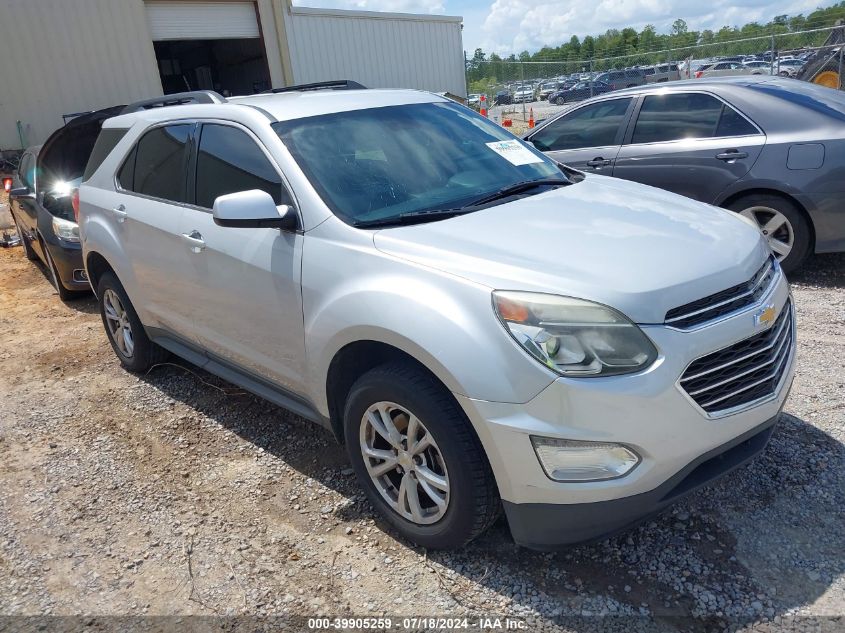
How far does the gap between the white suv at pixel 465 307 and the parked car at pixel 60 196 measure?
3164 mm

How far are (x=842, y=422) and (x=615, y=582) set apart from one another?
68.7 inches

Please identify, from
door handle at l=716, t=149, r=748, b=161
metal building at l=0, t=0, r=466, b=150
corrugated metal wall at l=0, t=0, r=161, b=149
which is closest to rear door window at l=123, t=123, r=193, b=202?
door handle at l=716, t=149, r=748, b=161

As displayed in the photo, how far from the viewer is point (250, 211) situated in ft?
9.79

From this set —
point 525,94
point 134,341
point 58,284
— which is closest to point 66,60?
point 58,284

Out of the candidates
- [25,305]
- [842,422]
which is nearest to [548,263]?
[842,422]

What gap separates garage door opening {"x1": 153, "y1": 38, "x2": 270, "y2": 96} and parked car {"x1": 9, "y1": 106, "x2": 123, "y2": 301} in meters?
11.7

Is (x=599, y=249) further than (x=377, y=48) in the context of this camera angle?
No

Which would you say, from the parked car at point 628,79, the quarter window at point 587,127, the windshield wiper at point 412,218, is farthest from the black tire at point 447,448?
the parked car at point 628,79

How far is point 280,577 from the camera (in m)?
2.82

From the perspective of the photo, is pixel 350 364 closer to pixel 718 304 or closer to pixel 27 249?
pixel 718 304

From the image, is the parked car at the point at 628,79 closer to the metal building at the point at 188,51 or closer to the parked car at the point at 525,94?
the metal building at the point at 188,51

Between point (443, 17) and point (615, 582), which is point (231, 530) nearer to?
point (615, 582)

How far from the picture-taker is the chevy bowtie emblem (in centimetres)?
256

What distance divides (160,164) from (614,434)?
3.17 m
